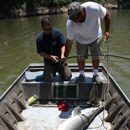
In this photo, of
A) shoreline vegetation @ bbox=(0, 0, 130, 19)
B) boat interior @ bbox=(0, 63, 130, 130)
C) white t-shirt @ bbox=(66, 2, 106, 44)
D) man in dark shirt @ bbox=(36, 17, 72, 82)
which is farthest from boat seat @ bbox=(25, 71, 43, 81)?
shoreline vegetation @ bbox=(0, 0, 130, 19)

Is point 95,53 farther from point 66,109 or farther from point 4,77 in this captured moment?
point 4,77

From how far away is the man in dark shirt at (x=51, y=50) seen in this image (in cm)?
397

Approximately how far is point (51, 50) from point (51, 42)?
0.20m

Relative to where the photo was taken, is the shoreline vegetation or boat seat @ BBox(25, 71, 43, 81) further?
the shoreline vegetation

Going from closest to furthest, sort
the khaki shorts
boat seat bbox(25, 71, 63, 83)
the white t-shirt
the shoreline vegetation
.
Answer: the white t-shirt < the khaki shorts < boat seat bbox(25, 71, 63, 83) < the shoreline vegetation

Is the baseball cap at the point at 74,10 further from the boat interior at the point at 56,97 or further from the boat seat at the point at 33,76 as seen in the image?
the boat seat at the point at 33,76

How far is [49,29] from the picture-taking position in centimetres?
370

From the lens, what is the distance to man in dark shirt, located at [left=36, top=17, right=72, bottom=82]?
3971 millimetres

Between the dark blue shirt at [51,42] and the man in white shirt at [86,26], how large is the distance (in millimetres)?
291

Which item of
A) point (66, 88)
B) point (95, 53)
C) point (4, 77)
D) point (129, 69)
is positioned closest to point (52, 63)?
point (66, 88)

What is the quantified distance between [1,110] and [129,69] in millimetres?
5290

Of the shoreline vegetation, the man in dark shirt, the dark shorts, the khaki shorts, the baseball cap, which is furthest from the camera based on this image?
the shoreline vegetation

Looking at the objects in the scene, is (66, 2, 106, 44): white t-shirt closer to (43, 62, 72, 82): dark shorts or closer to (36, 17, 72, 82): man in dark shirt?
(36, 17, 72, 82): man in dark shirt

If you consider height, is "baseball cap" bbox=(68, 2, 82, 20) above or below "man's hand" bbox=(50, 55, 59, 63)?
above
